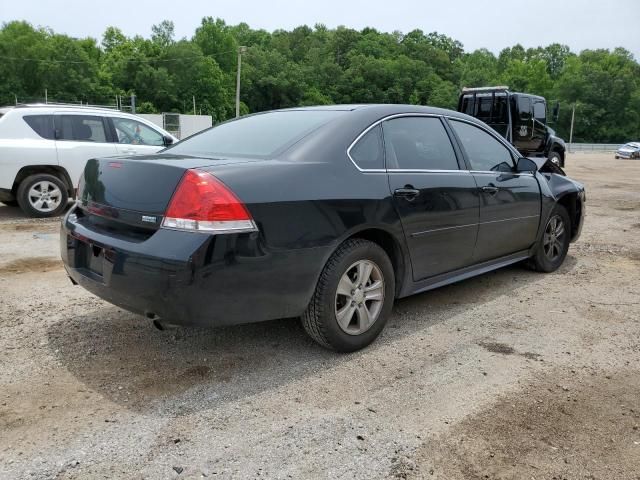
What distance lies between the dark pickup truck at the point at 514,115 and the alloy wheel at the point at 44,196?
12234 millimetres

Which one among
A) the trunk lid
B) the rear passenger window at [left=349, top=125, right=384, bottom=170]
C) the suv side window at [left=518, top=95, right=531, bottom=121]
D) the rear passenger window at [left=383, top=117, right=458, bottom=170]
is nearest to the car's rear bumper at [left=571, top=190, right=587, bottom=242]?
the rear passenger window at [left=383, top=117, right=458, bottom=170]

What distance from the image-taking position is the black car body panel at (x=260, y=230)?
2.89 meters

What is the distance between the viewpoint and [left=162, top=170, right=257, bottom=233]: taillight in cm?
288

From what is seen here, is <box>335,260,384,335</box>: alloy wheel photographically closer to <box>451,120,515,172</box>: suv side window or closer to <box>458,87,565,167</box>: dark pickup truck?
<box>451,120,515,172</box>: suv side window

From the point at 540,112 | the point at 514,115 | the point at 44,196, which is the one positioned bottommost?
the point at 44,196

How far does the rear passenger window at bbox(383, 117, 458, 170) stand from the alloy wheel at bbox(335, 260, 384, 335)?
2.42 feet

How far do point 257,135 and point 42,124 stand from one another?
5.90 metres

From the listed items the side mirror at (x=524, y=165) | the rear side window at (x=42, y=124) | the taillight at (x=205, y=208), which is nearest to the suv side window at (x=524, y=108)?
the side mirror at (x=524, y=165)

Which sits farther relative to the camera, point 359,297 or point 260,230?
point 359,297

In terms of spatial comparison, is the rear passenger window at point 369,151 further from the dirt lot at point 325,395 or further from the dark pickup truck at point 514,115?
the dark pickup truck at point 514,115

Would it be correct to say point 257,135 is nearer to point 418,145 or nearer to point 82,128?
point 418,145

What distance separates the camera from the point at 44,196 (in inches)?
330

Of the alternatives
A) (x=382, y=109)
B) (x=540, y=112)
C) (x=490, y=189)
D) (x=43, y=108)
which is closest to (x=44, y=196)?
(x=43, y=108)

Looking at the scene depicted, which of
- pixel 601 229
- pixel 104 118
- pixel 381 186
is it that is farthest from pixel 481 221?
pixel 104 118
